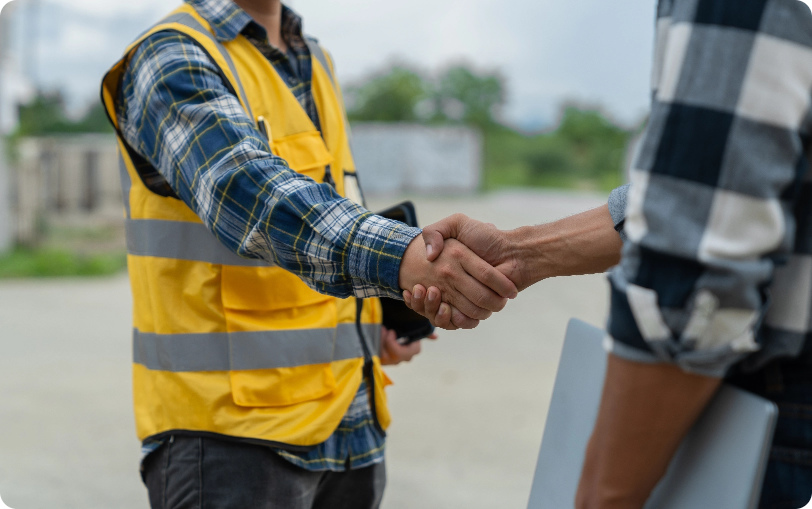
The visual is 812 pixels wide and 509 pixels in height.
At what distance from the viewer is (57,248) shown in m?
9.65

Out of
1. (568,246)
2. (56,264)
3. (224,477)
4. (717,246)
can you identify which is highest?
(717,246)

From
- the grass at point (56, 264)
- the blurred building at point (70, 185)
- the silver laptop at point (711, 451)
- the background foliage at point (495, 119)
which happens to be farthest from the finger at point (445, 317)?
the background foliage at point (495, 119)

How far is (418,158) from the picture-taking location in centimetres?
1709

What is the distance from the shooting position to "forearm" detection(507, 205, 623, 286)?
4.63ft

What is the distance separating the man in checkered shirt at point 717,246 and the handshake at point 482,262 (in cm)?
60

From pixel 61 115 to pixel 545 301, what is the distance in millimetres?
8291

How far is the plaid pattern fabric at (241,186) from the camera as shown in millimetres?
1413

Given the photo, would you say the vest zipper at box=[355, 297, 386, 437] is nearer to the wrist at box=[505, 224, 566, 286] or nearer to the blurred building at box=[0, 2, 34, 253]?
the wrist at box=[505, 224, 566, 286]

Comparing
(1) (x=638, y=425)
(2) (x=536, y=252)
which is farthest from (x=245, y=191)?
(1) (x=638, y=425)

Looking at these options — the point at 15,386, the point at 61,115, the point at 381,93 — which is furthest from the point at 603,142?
the point at 15,386

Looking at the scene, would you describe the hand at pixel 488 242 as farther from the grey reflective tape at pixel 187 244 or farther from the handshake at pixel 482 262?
the grey reflective tape at pixel 187 244

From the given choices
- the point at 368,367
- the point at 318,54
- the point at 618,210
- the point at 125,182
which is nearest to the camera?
the point at 618,210

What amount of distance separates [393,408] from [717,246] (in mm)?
4203

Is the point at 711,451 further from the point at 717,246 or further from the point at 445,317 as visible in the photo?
the point at 445,317
